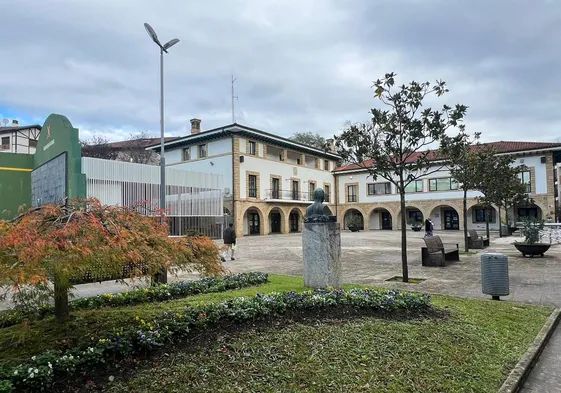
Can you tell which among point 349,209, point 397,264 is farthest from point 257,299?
point 349,209

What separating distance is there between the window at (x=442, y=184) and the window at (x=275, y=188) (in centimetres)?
1547

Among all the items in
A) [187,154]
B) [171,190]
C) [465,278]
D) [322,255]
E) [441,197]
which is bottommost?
[465,278]

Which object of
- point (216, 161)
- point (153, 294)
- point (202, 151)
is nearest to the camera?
point (153, 294)

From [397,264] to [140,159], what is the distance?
139 ft

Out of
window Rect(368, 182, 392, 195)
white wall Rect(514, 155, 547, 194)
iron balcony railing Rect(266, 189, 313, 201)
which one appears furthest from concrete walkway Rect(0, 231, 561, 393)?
window Rect(368, 182, 392, 195)

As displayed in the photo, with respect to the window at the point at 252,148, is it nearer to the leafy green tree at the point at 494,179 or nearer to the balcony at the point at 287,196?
the balcony at the point at 287,196

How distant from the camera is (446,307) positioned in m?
6.08

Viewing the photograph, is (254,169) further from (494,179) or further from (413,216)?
(494,179)

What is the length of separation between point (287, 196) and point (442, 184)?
1542 centimetres

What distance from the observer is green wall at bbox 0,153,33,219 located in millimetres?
23062

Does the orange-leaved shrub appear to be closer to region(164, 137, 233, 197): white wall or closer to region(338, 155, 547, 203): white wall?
region(164, 137, 233, 197): white wall

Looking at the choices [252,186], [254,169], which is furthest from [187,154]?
[252,186]

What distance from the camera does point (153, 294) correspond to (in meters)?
6.35

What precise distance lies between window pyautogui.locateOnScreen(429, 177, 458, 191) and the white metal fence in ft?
75.4
